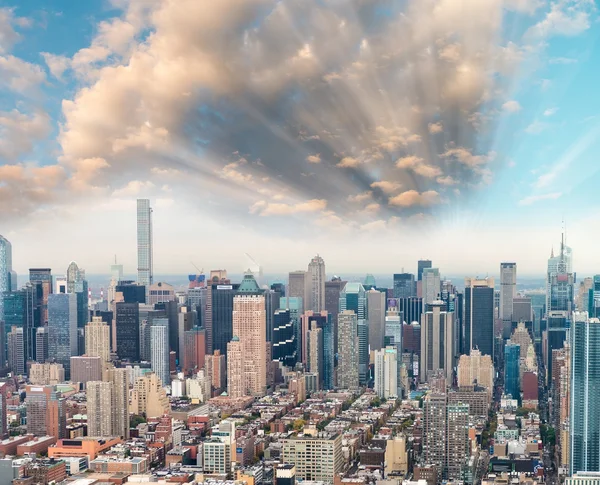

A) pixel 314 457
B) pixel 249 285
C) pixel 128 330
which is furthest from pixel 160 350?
pixel 314 457

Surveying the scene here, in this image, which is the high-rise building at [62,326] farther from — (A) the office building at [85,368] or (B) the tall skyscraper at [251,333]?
(B) the tall skyscraper at [251,333]

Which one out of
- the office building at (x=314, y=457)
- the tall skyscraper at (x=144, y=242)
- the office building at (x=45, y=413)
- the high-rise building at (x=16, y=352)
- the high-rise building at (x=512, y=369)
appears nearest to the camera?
the office building at (x=314, y=457)

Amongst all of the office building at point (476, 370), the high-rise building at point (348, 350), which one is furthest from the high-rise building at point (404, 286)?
the office building at point (476, 370)

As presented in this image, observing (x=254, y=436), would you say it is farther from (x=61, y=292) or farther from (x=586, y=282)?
(x=61, y=292)

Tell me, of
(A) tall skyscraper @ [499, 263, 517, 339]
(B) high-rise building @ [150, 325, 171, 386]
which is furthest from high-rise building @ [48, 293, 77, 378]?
(A) tall skyscraper @ [499, 263, 517, 339]

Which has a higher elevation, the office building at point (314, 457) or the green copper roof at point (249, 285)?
the green copper roof at point (249, 285)

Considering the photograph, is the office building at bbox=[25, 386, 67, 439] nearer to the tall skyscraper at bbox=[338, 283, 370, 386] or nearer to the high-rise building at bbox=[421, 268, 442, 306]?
the tall skyscraper at bbox=[338, 283, 370, 386]

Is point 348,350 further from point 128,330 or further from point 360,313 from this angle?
point 128,330
